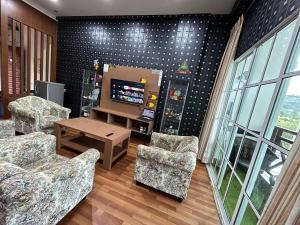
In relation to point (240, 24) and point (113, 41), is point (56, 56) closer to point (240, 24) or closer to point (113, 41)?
point (113, 41)

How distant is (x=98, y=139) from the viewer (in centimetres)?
264

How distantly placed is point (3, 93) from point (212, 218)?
504 cm

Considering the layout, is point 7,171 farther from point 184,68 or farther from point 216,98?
point 184,68

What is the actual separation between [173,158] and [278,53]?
5.22ft

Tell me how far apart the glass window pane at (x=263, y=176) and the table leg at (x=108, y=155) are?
1869mm

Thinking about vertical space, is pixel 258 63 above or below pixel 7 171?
above

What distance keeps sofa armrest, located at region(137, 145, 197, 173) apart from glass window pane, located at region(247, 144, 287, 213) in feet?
1.98

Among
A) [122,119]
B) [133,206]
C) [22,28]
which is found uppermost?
[22,28]

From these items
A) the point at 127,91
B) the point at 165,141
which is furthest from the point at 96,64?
the point at 165,141

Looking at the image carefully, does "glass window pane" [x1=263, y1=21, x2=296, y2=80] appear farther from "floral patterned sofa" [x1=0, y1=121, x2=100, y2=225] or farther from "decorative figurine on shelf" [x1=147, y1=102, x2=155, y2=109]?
"decorative figurine on shelf" [x1=147, y1=102, x2=155, y2=109]

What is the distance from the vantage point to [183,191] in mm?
2066

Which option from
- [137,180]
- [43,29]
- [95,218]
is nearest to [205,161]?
[137,180]

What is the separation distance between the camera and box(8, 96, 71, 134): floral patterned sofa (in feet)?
9.77

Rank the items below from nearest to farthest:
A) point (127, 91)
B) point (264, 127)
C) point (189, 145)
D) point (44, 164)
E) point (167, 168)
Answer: point (264, 127), point (44, 164), point (167, 168), point (189, 145), point (127, 91)
